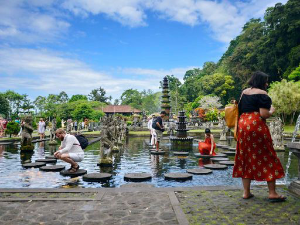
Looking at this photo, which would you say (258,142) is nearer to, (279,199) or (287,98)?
(279,199)

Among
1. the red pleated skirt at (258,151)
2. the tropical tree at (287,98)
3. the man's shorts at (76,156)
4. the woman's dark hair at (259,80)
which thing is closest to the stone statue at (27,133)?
the man's shorts at (76,156)

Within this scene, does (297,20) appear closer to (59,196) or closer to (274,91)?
(274,91)

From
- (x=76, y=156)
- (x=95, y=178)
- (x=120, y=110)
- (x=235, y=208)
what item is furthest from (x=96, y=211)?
(x=120, y=110)

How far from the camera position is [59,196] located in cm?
505

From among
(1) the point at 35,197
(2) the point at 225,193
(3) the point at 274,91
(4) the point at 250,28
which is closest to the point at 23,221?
(1) the point at 35,197

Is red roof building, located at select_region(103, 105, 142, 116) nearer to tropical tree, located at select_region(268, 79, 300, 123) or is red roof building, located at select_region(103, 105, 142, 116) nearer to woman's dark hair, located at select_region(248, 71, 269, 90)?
tropical tree, located at select_region(268, 79, 300, 123)

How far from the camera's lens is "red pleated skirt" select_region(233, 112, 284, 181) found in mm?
4516

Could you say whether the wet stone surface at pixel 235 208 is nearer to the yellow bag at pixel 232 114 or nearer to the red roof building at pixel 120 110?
the yellow bag at pixel 232 114

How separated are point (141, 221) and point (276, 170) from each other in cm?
242

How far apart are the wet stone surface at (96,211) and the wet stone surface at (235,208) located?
0.36 metres

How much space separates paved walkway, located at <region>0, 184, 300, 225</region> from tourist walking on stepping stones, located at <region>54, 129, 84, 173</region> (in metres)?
1.79

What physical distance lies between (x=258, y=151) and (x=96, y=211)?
2.85 meters

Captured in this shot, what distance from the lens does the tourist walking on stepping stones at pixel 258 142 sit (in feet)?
14.8

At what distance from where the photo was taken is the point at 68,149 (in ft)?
→ 23.4
